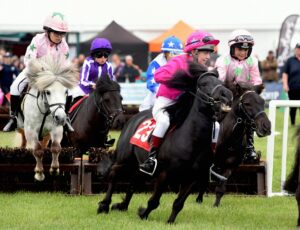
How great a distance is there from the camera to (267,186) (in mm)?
10852

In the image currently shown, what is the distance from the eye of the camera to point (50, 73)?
10.1 m

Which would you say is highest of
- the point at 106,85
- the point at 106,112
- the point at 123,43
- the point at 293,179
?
the point at 106,85

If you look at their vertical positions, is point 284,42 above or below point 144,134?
above

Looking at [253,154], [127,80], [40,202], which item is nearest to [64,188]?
[40,202]

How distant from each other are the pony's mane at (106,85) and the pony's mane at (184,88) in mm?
2512

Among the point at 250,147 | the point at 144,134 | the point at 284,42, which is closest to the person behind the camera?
the point at 144,134

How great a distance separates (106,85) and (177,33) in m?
18.9

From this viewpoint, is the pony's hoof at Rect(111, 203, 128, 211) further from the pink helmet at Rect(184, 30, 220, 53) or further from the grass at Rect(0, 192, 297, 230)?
the pink helmet at Rect(184, 30, 220, 53)

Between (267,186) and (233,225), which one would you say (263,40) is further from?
(233,225)

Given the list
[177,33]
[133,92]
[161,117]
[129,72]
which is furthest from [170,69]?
[177,33]

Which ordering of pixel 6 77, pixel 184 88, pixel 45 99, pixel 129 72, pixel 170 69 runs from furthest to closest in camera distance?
pixel 129 72 < pixel 6 77 < pixel 45 99 < pixel 170 69 < pixel 184 88

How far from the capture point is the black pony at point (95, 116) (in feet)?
36.4

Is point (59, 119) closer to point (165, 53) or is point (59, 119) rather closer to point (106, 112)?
point (106, 112)

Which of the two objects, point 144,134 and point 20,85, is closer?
point 144,134
